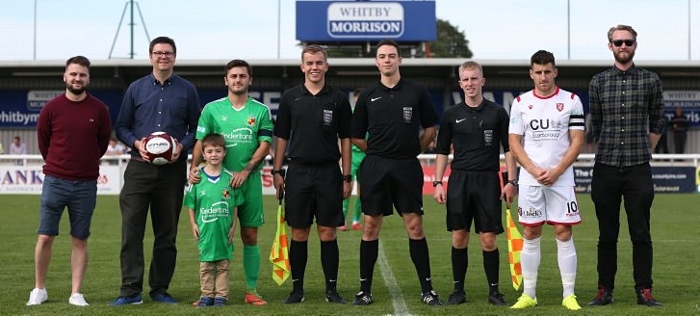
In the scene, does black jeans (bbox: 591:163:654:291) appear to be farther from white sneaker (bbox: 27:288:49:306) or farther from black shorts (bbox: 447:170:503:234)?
white sneaker (bbox: 27:288:49:306)

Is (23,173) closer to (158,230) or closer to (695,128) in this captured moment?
(158,230)

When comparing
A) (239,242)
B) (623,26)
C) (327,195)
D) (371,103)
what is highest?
(623,26)

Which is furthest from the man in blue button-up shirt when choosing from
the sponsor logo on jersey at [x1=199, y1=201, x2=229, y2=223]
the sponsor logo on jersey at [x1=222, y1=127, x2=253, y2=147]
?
the sponsor logo on jersey at [x1=199, y1=201, x2=229, y2=223]

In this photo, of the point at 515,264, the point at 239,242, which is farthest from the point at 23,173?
the point at 515,264

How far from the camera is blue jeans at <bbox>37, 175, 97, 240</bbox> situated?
26.3 ft

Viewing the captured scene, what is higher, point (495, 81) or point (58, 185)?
point (495, 81)

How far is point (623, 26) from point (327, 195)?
2.77m

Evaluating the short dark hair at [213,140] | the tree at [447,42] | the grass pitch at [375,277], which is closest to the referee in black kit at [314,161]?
the grass pitch at [375,277]

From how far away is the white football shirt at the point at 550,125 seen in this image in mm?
7727

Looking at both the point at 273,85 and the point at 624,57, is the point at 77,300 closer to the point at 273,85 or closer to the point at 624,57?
the point at 624,57

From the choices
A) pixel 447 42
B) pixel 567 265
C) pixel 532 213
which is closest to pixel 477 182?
pixel 532 213

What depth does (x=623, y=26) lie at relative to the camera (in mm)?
7906

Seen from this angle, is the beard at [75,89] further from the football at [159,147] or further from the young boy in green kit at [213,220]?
the young boy in green kit at [213,220]

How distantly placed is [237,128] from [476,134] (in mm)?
1971
